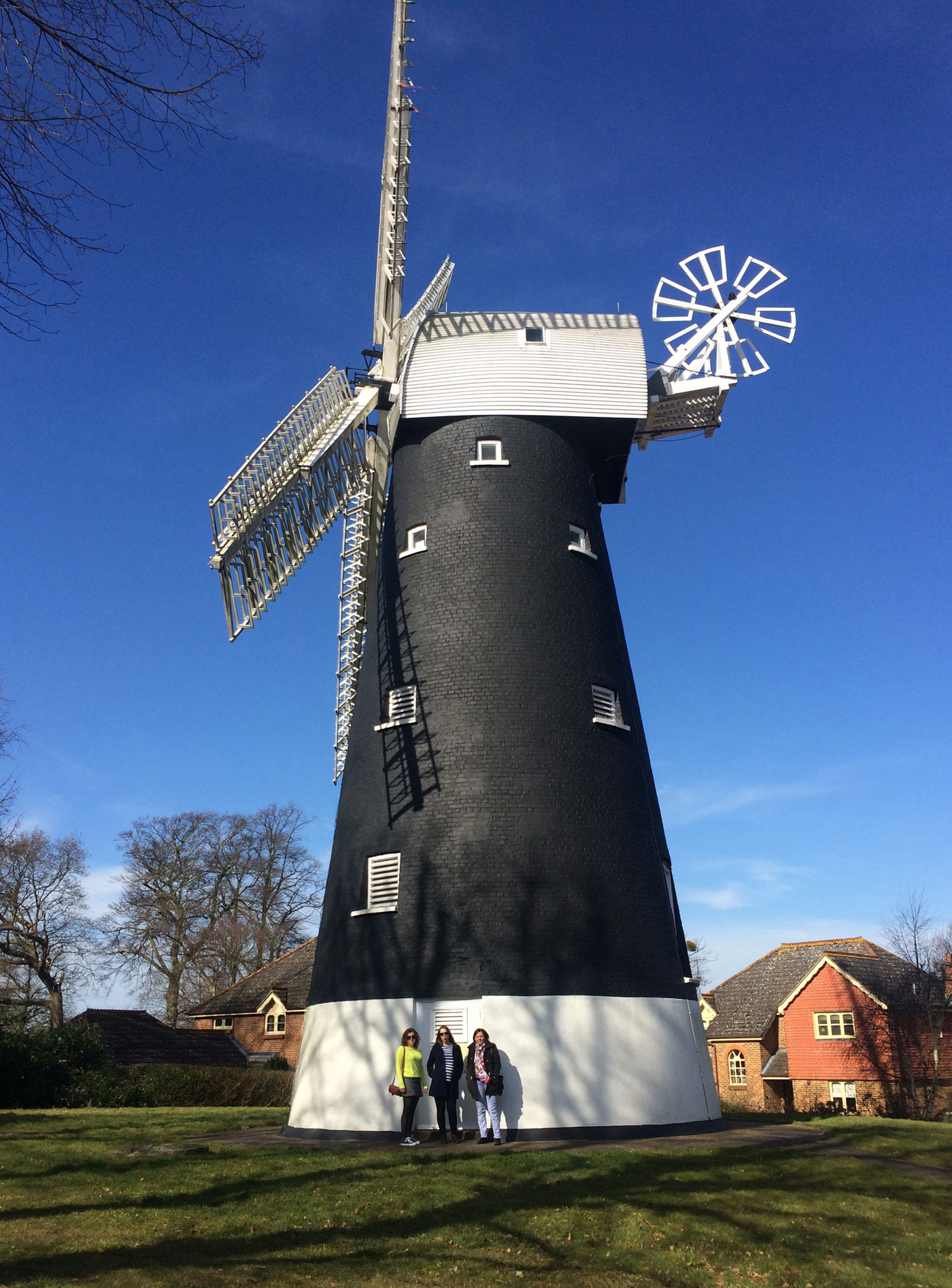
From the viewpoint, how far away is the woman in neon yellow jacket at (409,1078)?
14000mm

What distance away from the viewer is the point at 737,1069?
4300 cm

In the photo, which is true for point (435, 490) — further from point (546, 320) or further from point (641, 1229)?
point (641, 1229)

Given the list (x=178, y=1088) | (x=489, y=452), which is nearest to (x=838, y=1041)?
(x=178, y=1088)

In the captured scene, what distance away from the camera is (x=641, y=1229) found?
920 centimetres

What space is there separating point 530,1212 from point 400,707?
963 centimetres

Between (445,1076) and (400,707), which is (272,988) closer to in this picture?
(400,707)

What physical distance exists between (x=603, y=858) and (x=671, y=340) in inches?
460

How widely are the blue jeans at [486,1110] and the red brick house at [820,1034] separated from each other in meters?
28.9

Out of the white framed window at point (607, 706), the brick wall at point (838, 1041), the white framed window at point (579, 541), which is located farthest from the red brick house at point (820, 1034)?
the white framed window at point (579, 541)

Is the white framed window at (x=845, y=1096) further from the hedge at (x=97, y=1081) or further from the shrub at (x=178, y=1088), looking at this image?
the hedge at (x=97, y=1081)

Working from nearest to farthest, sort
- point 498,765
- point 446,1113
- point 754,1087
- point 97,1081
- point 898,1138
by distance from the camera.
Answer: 1. point 446,1113
2. point 898,1138
3. point 498,765
4. point 97,1081
5. point 754,1087

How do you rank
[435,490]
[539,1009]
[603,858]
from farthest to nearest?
[435,490]
[603,858]
[539,1009]

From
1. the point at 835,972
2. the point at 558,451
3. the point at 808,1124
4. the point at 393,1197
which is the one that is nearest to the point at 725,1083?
the point at 835,972

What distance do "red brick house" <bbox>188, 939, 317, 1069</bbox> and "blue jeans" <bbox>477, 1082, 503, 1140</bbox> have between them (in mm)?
27905
